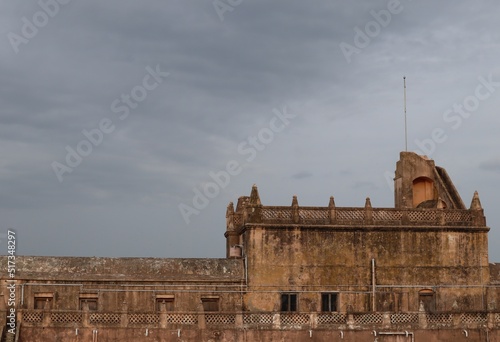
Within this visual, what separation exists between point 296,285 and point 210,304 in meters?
4.30

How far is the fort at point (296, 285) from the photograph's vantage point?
34031 mm

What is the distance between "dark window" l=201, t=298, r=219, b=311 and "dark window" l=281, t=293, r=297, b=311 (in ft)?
10.6

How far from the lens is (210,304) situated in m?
36.7

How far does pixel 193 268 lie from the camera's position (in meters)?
37.2

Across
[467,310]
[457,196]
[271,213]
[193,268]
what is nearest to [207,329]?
[193,268]

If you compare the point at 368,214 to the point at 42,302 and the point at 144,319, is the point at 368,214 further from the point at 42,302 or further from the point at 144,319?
the point at 42,302

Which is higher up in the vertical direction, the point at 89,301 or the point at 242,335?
the point at 89,301

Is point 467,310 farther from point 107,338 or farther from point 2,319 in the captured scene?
point 2,319

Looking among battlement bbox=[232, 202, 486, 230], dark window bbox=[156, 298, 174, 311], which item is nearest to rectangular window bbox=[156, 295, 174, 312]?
dark window bbox=[156, 298, 174, 311]

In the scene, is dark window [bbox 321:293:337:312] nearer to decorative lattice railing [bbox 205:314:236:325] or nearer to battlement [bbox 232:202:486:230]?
battlement [bbox 232:202:486:230]

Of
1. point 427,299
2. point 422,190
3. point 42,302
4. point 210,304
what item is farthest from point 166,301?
point 422,190

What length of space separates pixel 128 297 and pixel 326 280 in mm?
9663

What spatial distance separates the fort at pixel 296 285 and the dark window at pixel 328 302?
5cm

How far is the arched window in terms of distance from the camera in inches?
1679
